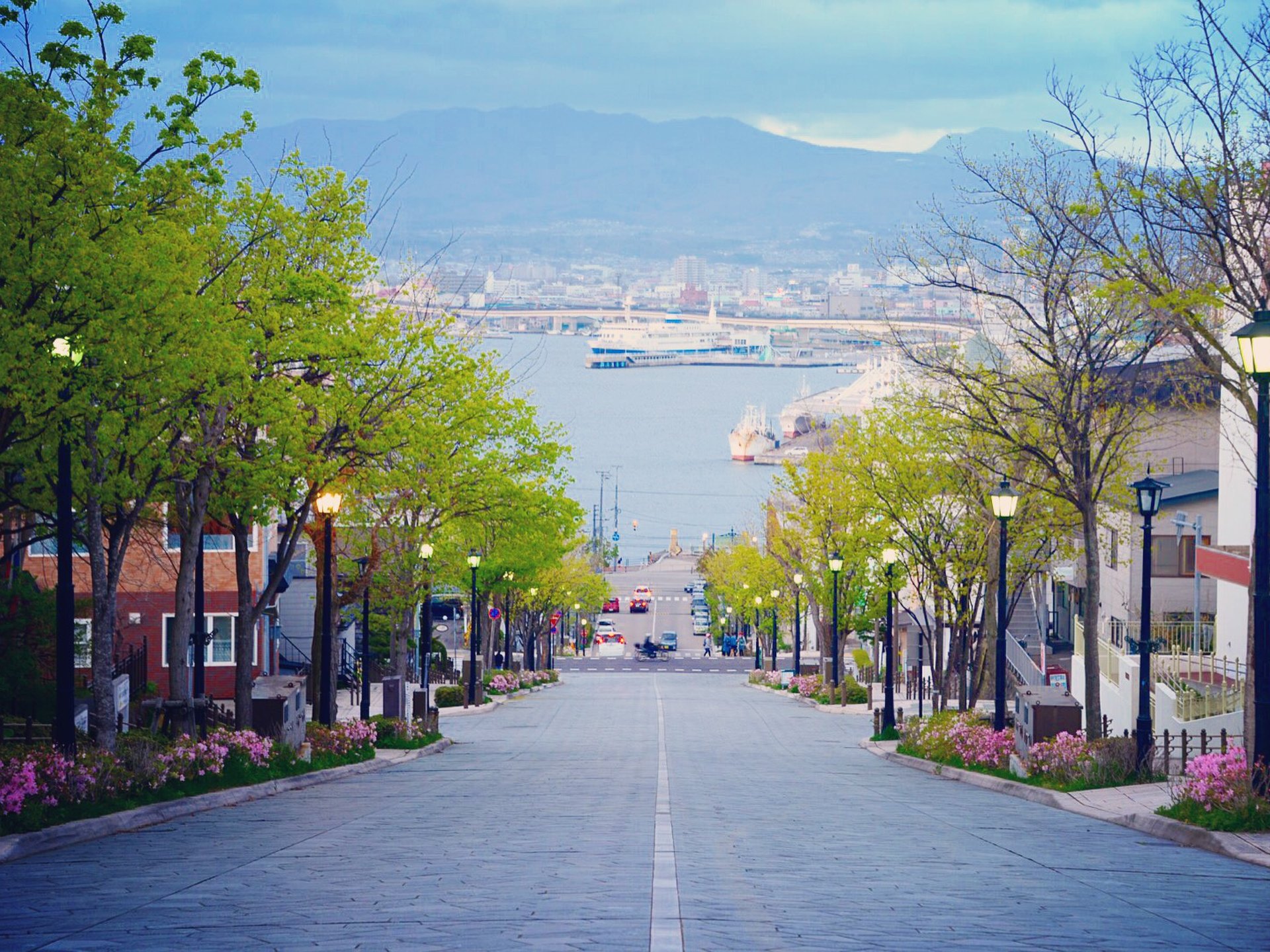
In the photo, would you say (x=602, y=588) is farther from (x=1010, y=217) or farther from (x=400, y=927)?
(x=400, y=927)

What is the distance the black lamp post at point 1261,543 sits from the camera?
50.6 ft

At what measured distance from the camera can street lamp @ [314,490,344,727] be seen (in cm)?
2750

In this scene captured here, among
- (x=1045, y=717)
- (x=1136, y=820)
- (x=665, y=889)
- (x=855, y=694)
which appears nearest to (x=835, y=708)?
(x=855, y=694)

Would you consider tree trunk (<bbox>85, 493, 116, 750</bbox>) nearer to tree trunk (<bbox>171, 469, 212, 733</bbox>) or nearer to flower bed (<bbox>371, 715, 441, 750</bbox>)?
tree trunk (<bbox>171, 469, 212, 733</bbox>)

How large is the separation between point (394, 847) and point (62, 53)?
10180 mm

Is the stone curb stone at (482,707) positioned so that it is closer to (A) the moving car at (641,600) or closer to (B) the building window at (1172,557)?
(B) the building window at (1172,557)

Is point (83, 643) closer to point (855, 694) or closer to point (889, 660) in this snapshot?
point (889, 660)

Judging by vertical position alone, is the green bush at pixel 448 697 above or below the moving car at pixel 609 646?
above

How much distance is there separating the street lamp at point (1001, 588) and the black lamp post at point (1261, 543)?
9.53 metres

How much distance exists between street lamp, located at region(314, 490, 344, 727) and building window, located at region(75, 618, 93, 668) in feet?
17.6

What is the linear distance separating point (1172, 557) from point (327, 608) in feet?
101

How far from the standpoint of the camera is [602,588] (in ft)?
357

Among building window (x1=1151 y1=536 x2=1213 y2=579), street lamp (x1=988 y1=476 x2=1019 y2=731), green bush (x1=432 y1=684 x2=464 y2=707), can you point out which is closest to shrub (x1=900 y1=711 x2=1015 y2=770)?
street lamp (x1=988 y1=476 x2=1019 y2=731)

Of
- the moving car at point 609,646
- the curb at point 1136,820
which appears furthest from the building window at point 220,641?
the moving car at point 609,646
